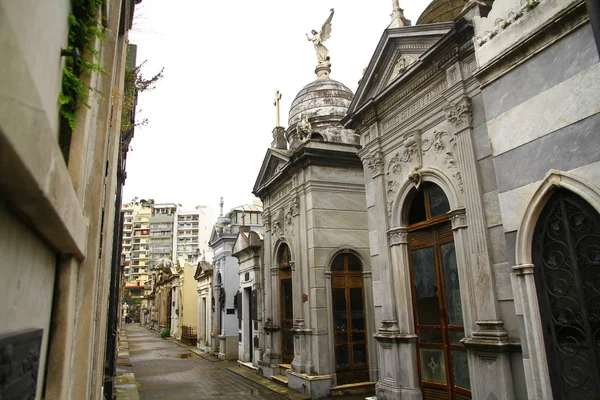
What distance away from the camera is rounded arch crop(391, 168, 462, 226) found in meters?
6.81

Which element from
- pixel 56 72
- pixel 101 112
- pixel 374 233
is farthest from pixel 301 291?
pixel 56 72

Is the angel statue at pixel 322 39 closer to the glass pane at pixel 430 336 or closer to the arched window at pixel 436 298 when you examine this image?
the arched window at pixel 436 298

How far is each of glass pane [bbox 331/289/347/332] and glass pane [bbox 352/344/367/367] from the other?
2.07ft

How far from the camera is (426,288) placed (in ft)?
24.5

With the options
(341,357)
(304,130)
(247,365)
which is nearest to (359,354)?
(341,357)

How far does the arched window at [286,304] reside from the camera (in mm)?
13164

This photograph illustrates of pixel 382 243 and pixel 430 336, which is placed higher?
pixel 382 243

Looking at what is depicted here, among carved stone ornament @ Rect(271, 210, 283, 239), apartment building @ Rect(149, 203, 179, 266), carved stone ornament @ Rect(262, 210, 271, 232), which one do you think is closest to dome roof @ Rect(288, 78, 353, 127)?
carved stone ornament @ Rect(262, 210, 271, 232)

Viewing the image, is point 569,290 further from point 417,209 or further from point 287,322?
point 287,322

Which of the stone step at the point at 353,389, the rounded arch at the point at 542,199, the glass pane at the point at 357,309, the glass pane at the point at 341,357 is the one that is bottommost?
the stone step at the point at 353,389

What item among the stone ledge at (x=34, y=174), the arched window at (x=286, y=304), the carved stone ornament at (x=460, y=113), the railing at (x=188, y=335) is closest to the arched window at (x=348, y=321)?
the arched window at (x=286, y=304)

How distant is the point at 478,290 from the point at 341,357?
6154 millimetres

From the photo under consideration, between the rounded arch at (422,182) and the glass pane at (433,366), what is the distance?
223cm

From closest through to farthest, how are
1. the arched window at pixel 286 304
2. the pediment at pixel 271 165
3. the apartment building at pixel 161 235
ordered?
the arched window at pixel 286 304, the pediment at pixel 271 165, the apartment building at pixel 161 235
